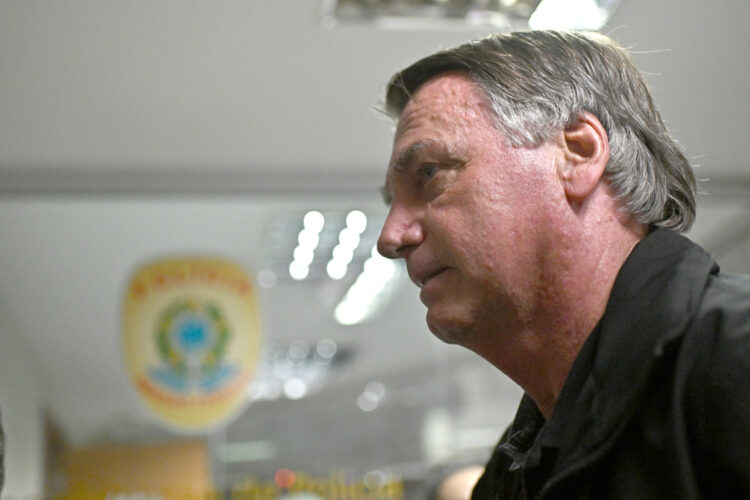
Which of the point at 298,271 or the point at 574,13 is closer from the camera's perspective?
the point at 574,13

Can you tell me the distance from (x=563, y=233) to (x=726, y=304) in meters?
0.25

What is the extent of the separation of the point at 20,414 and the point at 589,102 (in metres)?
3.07

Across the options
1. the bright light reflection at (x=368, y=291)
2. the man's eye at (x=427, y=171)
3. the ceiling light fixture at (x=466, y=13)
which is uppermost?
the ceiling light fixture at (x=466, y=13)

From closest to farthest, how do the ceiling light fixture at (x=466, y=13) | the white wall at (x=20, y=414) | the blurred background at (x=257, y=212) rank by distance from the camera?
the ceiling light fixture at (x=466, y=13), the blurred background at (x=257, y=212), the white wall at (x=20, y=414)

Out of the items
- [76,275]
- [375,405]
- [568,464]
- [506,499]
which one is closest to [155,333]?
[76,275]

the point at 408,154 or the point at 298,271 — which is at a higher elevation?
the point at 408,154

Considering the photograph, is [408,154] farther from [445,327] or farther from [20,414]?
[20,414]

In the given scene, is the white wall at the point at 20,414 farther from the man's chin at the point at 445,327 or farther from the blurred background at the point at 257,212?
the man's chin at the point at 445,327

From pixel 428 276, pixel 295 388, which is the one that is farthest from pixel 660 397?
pixel 295 388

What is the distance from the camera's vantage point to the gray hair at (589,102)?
43.5 inches

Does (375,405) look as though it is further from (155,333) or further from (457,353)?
(155,333)

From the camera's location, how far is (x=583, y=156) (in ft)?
3.62

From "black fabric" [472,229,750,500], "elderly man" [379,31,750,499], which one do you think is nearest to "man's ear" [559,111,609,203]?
"elderly man" [379,31,750,499]

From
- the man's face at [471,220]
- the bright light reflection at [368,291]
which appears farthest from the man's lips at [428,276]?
the bright light reflection at [368,291]
